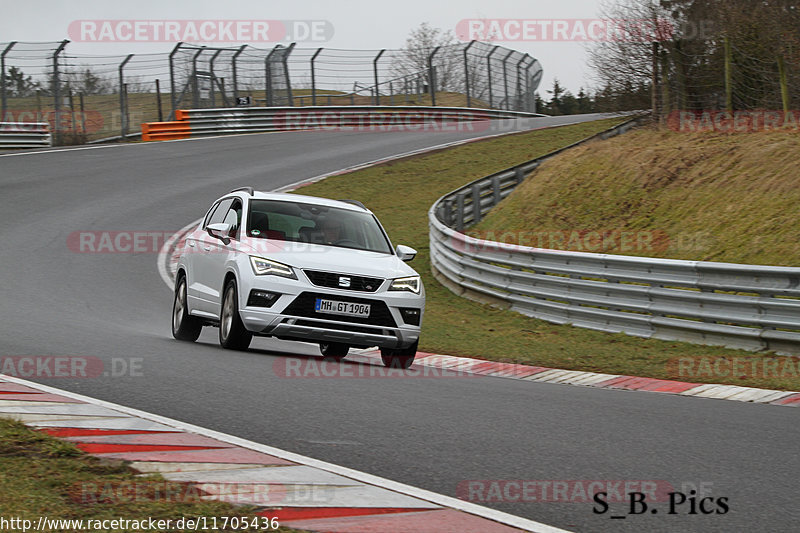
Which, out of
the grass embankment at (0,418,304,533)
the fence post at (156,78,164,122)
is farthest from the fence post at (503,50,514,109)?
the grass embankment at (0,418,304,533)

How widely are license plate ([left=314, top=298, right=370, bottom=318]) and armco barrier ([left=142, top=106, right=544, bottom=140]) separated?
3006 cm

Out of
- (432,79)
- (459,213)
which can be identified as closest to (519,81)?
(432,79)

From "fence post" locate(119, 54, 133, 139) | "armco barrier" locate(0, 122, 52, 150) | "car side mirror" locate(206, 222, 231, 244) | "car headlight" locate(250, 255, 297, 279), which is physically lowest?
"car headlight" locate(250, 255, 297, 279)

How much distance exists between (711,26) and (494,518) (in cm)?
2182

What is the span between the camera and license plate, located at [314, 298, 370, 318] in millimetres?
10070

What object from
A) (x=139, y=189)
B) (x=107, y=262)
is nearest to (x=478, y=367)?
(x=107, y=262)

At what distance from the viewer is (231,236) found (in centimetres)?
1113

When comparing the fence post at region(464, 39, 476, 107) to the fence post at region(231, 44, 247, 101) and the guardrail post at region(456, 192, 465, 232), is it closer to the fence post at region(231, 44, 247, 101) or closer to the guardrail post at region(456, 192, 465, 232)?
the fence post at region(231, 44, 247, 101)

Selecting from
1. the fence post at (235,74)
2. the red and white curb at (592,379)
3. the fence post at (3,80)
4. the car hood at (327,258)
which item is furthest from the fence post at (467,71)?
the car hood at (327,258)

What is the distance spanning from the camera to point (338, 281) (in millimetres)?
10172

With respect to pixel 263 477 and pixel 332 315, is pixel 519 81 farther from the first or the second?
pixel 263 477

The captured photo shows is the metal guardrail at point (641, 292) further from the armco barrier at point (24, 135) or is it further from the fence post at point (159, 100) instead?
the fence post at point (159, 100)

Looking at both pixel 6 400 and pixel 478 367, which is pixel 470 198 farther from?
pixel 6 400

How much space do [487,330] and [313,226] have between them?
392 centimetres
